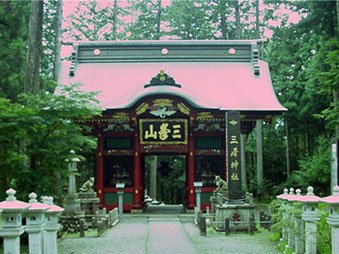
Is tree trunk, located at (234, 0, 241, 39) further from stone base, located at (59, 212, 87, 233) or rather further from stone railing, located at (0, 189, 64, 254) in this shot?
stone railing, located at (0, 189, 64, 254)

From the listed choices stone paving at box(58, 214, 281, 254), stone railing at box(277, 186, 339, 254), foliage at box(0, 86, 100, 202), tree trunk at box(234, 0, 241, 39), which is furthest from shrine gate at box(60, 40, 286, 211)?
stone railing at box(277, 186, 339, 254)

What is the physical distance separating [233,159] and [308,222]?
529 cm

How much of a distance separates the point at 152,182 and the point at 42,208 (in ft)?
72.7

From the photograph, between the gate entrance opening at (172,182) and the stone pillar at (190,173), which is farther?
the gate entrance opening at (172,182)

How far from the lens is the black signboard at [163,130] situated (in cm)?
1702

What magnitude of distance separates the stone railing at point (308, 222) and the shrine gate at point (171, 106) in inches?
326

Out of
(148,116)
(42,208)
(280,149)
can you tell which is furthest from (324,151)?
(42,208)

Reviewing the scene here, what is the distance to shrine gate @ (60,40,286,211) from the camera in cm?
1667

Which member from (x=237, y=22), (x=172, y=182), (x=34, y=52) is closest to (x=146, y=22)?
(x=237, y=22)

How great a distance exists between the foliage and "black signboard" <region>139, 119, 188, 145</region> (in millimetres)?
6891

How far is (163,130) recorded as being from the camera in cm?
1706

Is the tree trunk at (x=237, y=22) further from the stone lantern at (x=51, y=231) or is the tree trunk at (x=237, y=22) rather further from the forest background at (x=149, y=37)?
the stone lantern at (x=51, y=231)

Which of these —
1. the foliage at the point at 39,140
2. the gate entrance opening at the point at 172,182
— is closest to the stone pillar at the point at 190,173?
the foliage at the point at 39,140

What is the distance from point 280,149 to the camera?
94.4 ft
